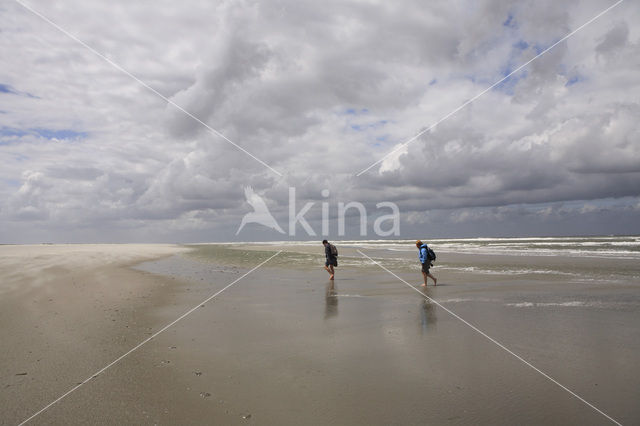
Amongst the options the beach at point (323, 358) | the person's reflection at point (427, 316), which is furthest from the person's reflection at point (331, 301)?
the person's reflection at point (427, 316)

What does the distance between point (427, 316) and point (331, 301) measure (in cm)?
→ 397

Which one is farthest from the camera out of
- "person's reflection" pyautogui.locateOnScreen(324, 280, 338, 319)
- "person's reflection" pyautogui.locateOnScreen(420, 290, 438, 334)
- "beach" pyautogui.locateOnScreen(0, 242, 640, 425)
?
"person's reflection" pyautogui.locateOnScreen(324, 280, 338, 319)

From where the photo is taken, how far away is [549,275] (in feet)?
68.9

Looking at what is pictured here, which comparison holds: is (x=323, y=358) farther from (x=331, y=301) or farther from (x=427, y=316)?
(x=331, y=301)

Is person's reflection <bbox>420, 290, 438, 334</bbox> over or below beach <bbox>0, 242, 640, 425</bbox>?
over

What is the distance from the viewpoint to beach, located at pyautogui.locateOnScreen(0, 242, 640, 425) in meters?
5.31

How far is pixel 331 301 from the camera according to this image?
14023 mm

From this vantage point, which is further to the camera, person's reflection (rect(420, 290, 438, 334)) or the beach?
person's reflection (rect(420, 290, 438, 334))

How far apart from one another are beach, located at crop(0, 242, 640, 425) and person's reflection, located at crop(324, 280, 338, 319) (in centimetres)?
16

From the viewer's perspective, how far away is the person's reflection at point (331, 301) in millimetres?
11905

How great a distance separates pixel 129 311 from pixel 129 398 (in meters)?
6.87

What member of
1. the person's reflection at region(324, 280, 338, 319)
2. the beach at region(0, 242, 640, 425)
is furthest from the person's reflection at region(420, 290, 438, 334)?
the person's reflection at region(324, 280, 338, 319)

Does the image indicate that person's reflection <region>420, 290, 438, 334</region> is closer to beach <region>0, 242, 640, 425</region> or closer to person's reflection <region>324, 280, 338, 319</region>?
beach <region>0, 242, 640, 425</region>

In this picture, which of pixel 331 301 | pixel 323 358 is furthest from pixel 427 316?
pixel 323 358
